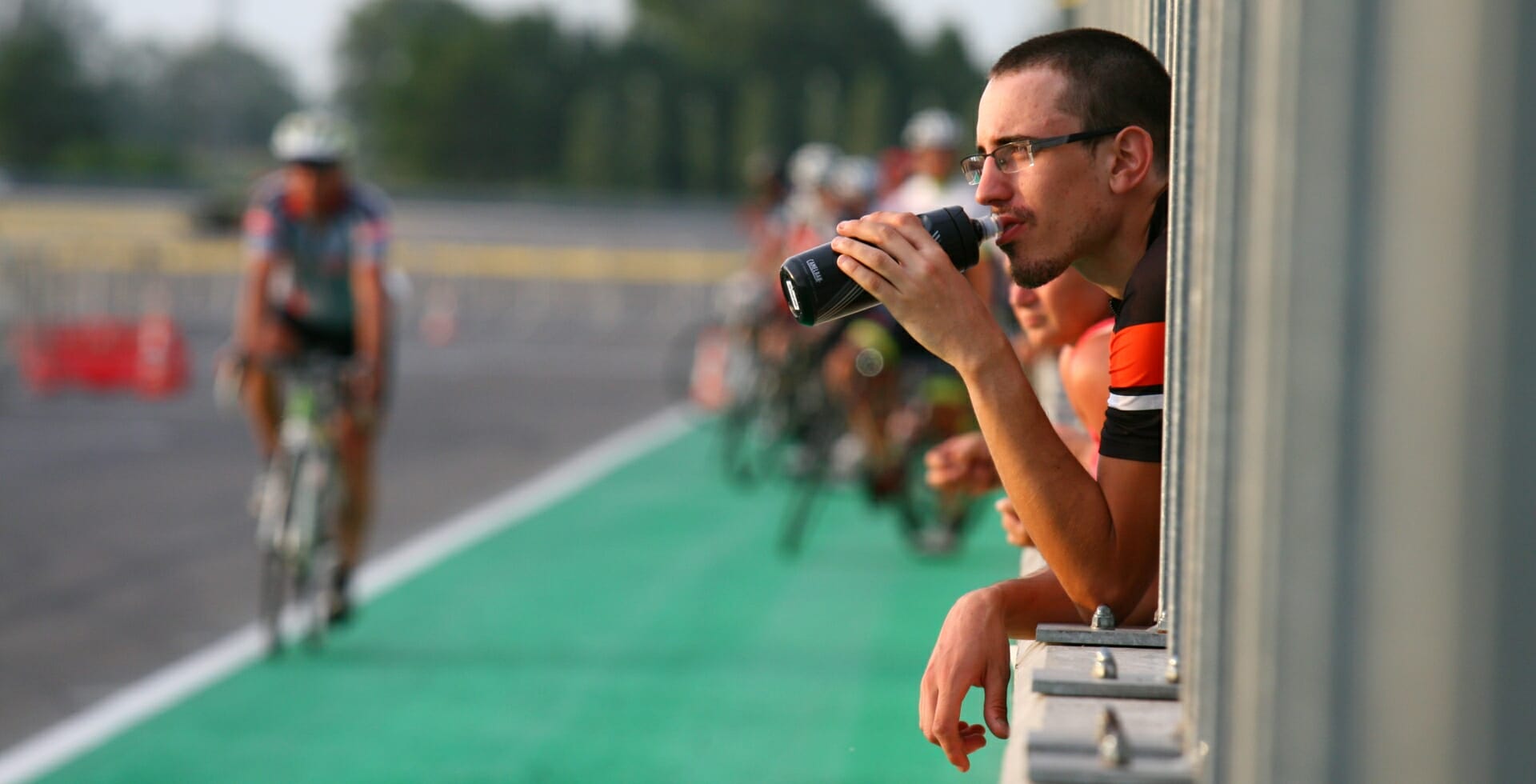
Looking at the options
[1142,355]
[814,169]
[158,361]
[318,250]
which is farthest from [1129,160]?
[158,361]

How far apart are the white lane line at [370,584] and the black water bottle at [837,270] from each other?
4453 millimetres

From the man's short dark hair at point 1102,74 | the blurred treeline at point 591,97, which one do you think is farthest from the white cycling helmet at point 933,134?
the blurred treeline at point 591,97

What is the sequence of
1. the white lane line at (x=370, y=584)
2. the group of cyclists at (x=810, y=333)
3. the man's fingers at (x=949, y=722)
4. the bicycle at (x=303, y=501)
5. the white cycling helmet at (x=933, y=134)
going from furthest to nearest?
the white cycling helmet at (x=933, y=134)
the bicycle at (x=303, y=501)
the white lane line at (x=370, y=584)
the group of cyclists at (x=810, y=333)
the man's fingers at (x=949, y=722)

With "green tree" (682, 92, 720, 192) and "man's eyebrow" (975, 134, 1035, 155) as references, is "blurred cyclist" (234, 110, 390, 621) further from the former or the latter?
"green tree" (682, 92, 720, 192)

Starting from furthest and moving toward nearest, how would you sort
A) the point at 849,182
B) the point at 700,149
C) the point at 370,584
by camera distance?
the point at 700,149 → the point at 849,182 → the point at 370,584

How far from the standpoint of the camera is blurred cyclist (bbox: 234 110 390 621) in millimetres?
8680

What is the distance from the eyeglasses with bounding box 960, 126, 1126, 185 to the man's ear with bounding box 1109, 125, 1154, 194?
19mm

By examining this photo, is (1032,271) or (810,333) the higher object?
(1032,271)

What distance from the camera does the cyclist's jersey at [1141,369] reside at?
2711mm

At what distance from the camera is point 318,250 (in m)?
9.13

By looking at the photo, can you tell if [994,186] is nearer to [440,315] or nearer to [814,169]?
[814,169]

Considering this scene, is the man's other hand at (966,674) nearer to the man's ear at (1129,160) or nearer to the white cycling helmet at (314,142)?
the man's ear at (1129,160)

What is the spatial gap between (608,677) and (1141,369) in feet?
16.9

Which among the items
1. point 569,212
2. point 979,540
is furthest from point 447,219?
point 979,540
